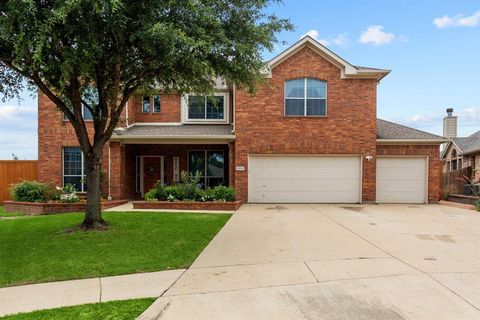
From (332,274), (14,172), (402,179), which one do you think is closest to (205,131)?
(402,179)

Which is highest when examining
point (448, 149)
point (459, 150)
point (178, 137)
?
point (178, 137)

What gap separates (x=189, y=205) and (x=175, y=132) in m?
4.15

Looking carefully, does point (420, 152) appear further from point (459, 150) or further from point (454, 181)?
point (459, 150)

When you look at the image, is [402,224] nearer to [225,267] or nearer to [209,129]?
[225,267]

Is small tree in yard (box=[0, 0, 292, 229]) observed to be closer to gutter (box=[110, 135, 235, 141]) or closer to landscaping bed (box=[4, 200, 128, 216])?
landscaping bed (box=[4, 200, 128, 216])

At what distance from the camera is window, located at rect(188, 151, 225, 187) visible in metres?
18.8

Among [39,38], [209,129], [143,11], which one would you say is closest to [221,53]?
[143,11]

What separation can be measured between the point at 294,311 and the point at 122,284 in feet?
8.43

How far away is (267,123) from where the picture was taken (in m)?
16.3

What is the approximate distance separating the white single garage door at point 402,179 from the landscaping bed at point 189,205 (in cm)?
701

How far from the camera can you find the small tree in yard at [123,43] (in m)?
6.10

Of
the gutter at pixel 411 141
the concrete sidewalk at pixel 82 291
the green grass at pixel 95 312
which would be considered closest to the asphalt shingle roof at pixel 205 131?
the gutter at pixel 411 141

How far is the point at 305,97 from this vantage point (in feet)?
53.7

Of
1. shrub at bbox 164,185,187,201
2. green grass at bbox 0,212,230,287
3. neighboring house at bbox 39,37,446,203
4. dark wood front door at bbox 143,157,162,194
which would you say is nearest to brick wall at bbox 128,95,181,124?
neighboring house at bbox 39,37,446,203
